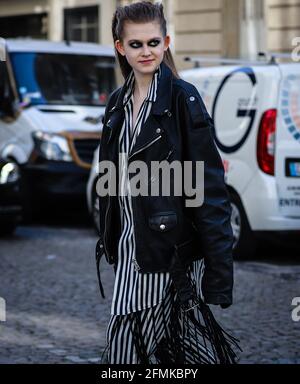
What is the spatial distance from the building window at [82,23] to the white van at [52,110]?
996 cm

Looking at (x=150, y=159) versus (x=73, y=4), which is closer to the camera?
(x=150, y=159)

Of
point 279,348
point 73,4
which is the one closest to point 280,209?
point 279,348

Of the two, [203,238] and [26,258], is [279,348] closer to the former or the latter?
[203,238]

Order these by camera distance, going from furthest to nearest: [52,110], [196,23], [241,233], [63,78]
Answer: [196,23] < [63,78] < [52,110] < [241,233]

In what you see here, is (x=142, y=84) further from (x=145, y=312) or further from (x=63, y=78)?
(x=63, y=78)

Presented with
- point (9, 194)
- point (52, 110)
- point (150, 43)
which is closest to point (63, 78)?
point (52, 110)

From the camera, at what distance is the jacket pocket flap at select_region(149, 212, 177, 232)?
3.94 m

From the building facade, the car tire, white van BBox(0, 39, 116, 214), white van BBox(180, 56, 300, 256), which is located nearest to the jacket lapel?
white van BBox(180, 56, 300, 256)

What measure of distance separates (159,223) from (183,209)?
0.13m

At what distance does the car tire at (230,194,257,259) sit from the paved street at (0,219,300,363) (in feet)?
0.47

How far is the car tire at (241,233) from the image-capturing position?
385 inches

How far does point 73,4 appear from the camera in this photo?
81.7 ft

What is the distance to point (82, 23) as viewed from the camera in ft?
81.6
